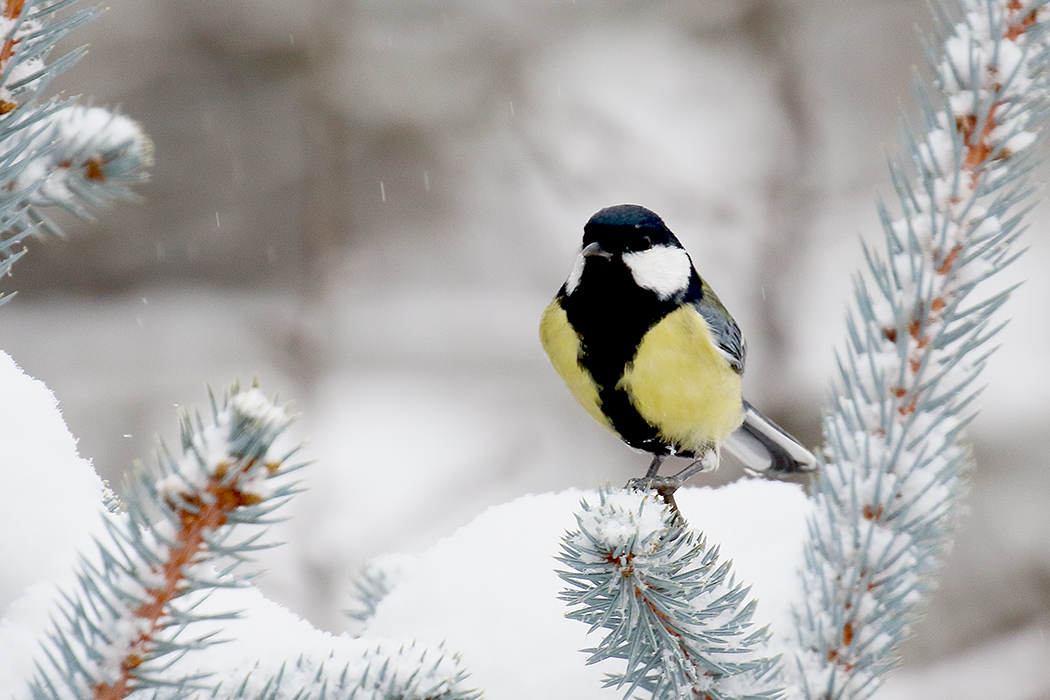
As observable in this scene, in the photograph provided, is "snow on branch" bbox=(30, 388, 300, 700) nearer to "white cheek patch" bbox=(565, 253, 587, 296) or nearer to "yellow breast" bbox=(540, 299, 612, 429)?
"yellow breast" bbox=(540, 299, 612, 429)

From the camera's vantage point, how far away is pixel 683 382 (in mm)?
1749

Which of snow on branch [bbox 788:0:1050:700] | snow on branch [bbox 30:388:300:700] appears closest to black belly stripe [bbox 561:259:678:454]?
snow on branch [bbox 788:0:1050:700]

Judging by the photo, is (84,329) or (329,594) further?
(84,329)

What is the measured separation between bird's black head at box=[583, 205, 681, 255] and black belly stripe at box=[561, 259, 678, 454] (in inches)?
1.7

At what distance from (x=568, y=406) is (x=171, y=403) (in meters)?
1.98

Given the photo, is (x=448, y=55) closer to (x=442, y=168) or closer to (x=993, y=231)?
(x=442, y=168)

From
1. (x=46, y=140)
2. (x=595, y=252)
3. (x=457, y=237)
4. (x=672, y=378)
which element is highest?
(x=457, y=237)

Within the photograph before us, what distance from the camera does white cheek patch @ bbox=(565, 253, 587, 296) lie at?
1.87 m

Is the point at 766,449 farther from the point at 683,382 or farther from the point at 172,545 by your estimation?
the point at 172,545

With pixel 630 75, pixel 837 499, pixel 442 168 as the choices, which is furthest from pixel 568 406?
pixel 837 499

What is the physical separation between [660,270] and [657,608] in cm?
119

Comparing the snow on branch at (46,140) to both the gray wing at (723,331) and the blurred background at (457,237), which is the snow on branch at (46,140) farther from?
the blurred background at (457,237)

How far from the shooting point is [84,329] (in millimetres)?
4031

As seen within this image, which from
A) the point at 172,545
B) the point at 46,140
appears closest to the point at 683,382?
the point at 46,140
